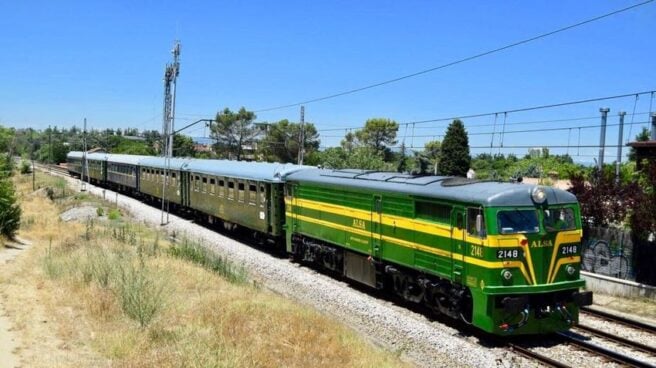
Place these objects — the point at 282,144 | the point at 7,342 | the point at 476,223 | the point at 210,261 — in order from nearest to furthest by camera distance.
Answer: the point at 7,342 < the point at 476,223 < the point at 210,261 < the point at 282,144

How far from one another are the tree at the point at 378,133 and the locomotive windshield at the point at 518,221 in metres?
70.6

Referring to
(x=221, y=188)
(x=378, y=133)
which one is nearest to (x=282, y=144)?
(x=378, y=133)

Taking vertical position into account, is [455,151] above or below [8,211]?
above

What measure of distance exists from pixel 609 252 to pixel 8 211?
21.5 meters

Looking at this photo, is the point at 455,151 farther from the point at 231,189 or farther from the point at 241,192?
the point at 241,192

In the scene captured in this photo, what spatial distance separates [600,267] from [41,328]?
612 inches

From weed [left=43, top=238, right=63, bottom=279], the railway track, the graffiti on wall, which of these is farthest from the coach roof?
the railway track

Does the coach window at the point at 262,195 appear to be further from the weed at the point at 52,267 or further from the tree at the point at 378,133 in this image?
the tree at the point at 378,133

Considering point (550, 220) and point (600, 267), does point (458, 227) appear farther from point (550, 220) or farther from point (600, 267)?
point (600, 267)

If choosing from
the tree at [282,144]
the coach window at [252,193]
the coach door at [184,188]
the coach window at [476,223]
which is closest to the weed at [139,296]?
the coach window at [476,223]

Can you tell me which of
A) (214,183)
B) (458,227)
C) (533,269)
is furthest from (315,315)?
(214,183)

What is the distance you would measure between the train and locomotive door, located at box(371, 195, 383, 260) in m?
0.03

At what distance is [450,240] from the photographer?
13.1 metres

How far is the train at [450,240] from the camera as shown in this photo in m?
12.0
